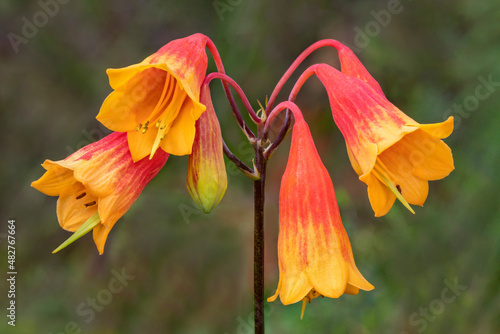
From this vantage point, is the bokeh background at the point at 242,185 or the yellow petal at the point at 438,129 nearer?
the yellow petal at the point at 438,129

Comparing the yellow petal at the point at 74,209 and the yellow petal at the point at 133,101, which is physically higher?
the yellow petal at the point at 133,101

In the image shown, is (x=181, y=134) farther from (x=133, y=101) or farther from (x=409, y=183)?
(x=409, y=183)

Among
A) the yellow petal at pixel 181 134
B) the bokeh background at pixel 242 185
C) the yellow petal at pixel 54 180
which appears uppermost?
the yellow petal at pixel 54 180

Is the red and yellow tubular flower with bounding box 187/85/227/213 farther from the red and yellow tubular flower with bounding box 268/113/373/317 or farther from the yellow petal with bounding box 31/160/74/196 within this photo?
the yellow petal with bounding box 31/160/74/196

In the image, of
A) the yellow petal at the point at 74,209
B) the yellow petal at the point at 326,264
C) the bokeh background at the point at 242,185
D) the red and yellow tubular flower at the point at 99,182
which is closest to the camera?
the yellow petal at the point at 326,264

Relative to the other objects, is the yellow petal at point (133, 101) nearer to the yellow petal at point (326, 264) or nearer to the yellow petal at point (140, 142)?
the yellow petal at point (140, 142)

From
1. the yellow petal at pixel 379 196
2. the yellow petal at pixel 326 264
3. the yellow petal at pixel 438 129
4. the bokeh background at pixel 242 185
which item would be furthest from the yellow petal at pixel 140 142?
the bokeh background at pixel 242 185

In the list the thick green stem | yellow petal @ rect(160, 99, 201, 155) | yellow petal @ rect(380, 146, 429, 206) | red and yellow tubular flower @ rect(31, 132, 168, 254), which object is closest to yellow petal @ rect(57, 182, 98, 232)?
red and yellow tubular flower @ rect(31, 132, 168, 254)

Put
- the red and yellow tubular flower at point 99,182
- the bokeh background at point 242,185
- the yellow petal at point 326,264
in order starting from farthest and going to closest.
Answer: the bokeh background at point 242,185
the red and yellow tubular flower at point 99,182
the yellow petal at point 326,264
